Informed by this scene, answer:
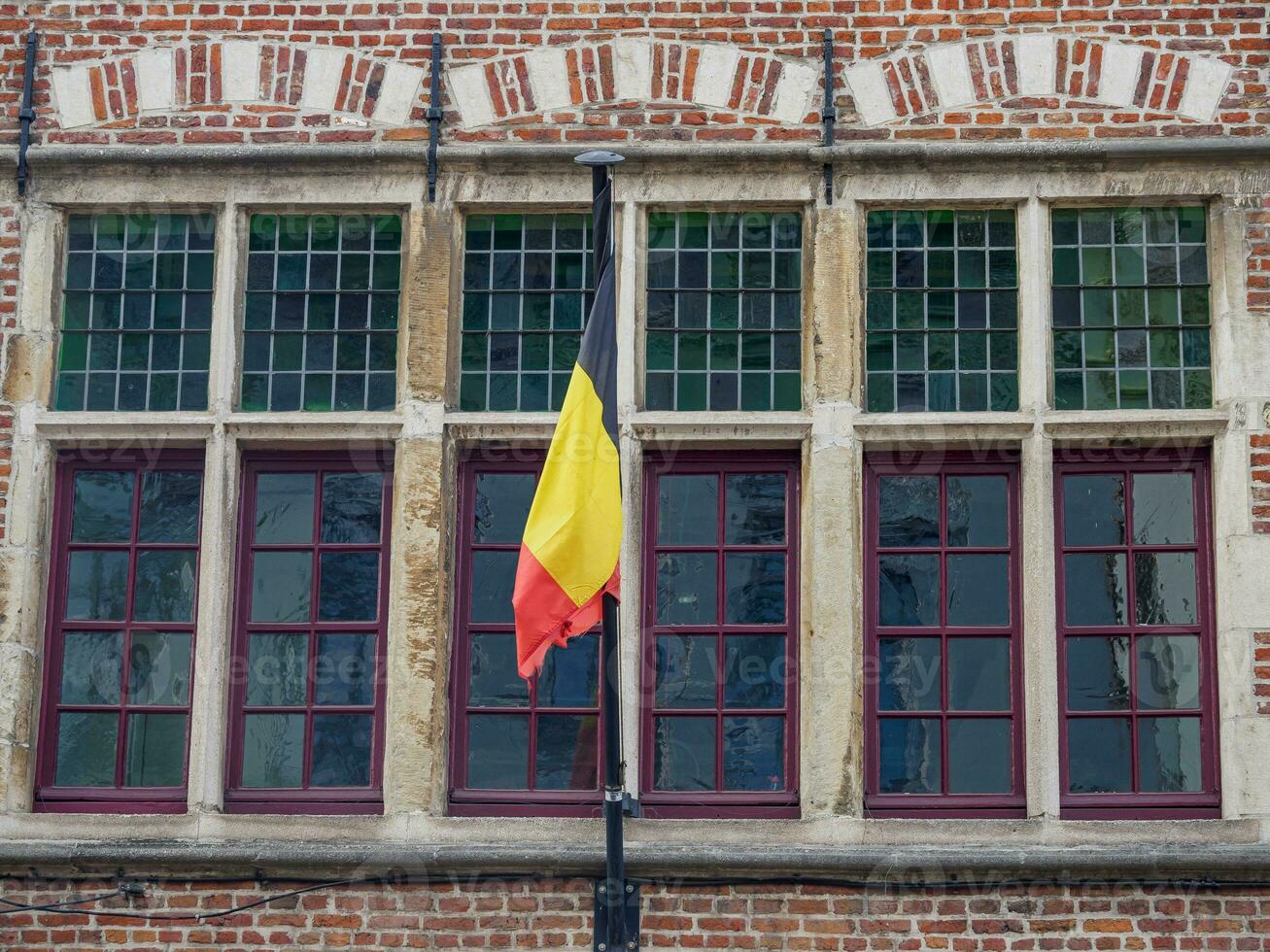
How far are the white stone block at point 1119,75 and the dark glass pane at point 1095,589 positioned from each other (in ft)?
6.42

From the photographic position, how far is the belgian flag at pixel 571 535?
7.82 meters

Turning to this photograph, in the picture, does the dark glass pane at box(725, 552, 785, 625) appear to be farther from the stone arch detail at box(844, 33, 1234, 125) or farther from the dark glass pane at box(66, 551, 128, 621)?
the dark glass pane at box(66, 551, 128, 621)

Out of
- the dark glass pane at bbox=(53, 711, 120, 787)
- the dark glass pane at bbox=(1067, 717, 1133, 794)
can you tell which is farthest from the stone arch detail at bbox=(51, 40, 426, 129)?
the dark glass pane at bbox=(1067, 717, 1133, 794)

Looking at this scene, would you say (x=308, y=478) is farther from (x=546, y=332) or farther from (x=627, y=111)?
(x=627, y=111)

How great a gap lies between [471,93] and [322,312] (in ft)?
3.76

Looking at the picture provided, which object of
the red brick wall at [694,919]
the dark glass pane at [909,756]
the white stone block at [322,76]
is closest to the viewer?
the red brick wall at [694,919]

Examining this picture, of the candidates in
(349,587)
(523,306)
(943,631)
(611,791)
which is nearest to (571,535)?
(611,791)

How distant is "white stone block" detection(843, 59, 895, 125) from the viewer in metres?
8.91

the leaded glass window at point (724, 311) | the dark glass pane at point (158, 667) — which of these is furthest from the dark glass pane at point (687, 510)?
the dark glass pane at point (158, 667)

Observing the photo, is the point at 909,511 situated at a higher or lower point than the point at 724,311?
lower

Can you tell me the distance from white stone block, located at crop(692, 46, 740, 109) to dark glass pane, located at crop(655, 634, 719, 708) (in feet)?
7.58

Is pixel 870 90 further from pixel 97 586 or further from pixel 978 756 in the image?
pixel 97 586

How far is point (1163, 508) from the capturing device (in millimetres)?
8703

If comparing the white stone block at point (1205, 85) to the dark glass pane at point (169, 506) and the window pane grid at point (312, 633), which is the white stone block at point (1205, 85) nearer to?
the window pane grid at point (312, 633)
